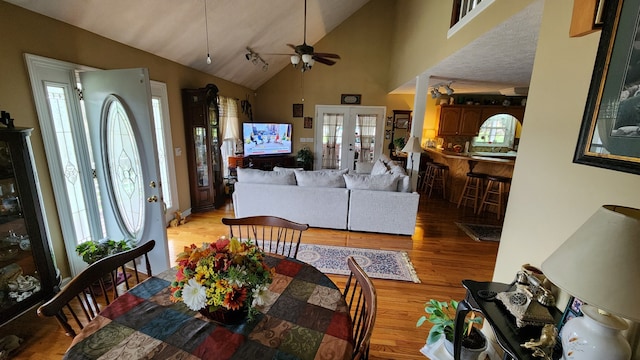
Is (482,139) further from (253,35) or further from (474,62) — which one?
(253,35)

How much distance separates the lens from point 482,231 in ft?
13.0

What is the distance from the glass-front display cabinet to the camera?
1722mm

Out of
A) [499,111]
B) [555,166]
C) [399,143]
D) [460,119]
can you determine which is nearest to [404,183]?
[555,166]

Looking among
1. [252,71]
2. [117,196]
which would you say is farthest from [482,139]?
[117,196]

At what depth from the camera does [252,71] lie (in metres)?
5.75

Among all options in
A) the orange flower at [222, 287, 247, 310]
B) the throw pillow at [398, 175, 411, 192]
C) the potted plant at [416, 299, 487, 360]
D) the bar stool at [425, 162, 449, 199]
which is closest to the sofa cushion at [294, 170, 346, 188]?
the throw pillow at [398, 175, 411, 192]

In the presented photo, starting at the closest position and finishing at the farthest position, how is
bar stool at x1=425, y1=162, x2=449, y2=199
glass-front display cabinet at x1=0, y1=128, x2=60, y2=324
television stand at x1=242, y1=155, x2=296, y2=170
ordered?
glass-front display cabinet at x1=0, y1=128, x2=60, y2=324, bar stool at x1=425, y1=162, x2=449, y2=199, television stand at x1=242, y1=155, x2=296, y2=170

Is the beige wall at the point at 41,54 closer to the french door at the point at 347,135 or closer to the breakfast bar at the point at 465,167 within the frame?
the french door at the point at 347,135

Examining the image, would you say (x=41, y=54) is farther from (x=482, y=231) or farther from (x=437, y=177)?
(x=437, y=177)

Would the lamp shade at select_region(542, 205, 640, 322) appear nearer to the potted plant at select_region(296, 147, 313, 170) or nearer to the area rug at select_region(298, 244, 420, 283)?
the area rug at select_region(298, 244, 420, 283)

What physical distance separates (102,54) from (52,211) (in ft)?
5.19

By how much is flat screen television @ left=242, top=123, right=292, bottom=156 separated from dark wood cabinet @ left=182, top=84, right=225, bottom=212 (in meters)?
1.25

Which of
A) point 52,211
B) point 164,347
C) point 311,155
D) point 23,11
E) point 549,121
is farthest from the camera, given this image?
point 311,155

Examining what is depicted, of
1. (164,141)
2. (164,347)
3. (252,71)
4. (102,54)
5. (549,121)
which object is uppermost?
(252,71)
